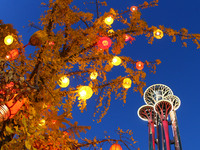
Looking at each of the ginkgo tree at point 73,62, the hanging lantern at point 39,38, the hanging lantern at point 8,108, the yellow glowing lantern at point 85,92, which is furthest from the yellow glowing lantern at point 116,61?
the hanging lantern at point 8,108

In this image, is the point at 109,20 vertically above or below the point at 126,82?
above

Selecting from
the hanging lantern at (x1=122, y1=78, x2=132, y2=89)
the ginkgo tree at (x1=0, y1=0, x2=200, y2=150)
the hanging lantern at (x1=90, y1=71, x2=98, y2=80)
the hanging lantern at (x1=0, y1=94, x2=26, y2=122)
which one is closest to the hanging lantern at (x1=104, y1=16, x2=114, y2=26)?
the ginkgo tree at (x1=0, y1=0, x2=200, y2=150)

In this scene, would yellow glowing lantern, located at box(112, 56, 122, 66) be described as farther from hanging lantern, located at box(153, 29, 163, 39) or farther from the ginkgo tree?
hanging lantern, located at box(153, 29, 163, 39)

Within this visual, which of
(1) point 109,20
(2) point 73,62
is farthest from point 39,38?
(1) point 109,20

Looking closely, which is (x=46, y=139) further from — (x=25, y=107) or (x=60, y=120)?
(x=25, y=107)

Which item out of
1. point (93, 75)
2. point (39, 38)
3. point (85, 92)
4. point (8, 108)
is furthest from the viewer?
point (93, 75)

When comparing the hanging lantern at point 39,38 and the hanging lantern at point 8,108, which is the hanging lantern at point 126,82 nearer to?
the hanging lantern at point 39,38

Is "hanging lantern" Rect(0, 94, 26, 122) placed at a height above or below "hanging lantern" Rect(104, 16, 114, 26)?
below

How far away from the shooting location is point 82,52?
13.7ft

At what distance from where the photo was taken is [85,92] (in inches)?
164

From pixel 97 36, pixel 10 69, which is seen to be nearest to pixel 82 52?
pixel 97 36

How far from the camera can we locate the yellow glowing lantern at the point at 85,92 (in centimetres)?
412

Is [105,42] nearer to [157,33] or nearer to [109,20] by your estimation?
[109,20]

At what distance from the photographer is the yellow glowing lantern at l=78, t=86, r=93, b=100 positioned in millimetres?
4125
